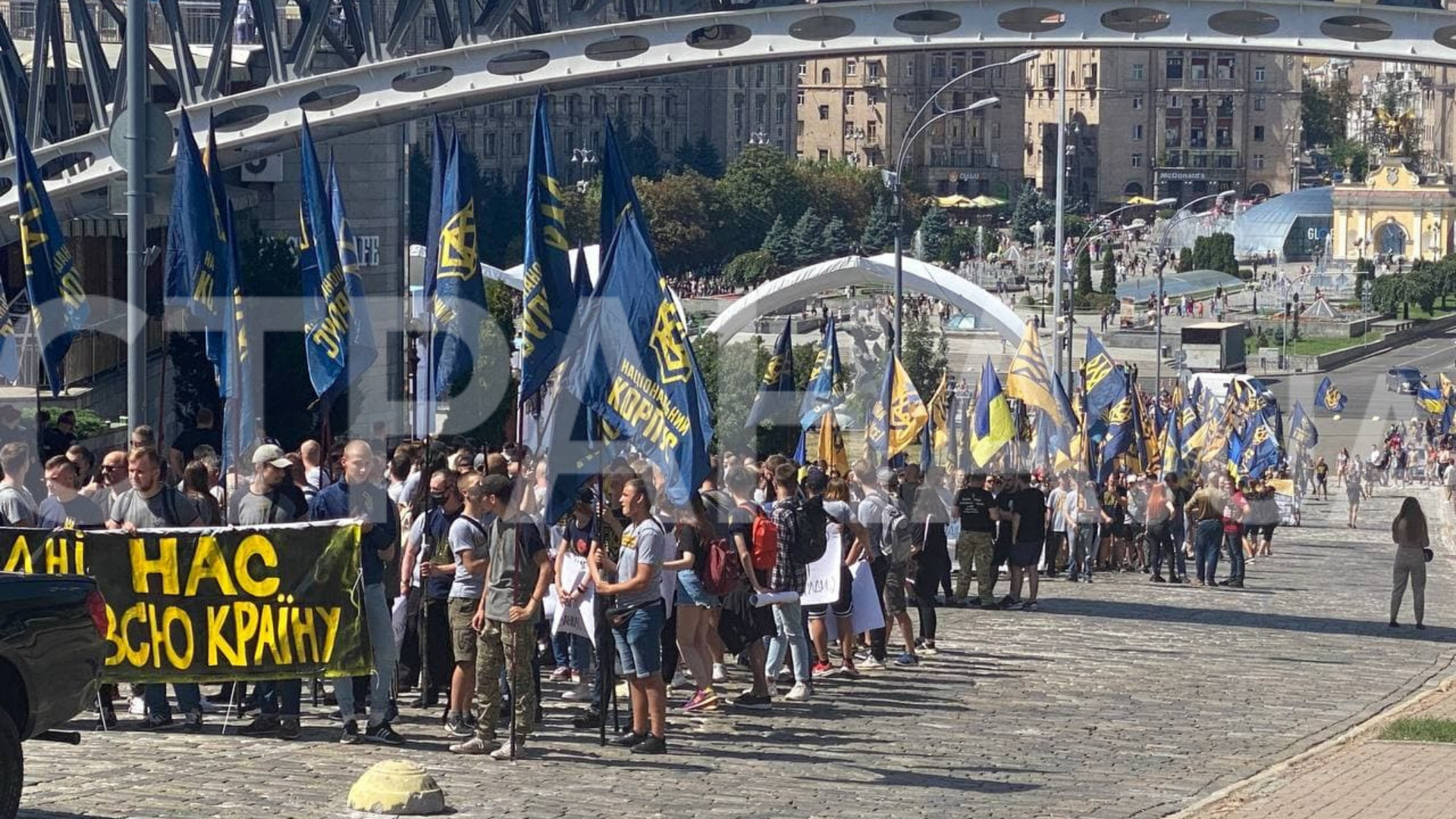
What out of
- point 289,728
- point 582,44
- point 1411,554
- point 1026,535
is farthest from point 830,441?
point 289,728

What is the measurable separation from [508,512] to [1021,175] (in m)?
187

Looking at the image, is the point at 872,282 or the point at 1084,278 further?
the point at 1084,278

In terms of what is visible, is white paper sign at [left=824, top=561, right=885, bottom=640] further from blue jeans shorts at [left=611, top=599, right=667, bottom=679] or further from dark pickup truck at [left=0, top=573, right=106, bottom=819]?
dark pickup truck at [left=0, top=573, right=106, bottom=819]

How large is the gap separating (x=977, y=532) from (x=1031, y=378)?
9257 millimetres

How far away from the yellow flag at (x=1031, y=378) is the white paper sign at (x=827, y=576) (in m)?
14.3

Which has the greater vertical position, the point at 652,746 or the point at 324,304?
the point at 324,304

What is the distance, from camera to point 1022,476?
2380 centimetres

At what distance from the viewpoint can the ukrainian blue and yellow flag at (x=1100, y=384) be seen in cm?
3834

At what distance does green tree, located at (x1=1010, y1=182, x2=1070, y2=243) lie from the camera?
165625mm

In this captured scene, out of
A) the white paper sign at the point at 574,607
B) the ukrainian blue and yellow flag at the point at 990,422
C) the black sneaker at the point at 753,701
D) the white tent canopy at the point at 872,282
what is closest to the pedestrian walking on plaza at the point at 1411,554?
the ukrainian blue and yellow flag at the point at 990,422

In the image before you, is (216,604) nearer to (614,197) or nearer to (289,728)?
(289,728)

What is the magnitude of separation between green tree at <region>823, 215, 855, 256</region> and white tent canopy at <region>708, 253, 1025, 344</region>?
82.0m

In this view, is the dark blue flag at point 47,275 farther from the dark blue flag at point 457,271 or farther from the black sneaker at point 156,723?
the black sneaker at point 156,723

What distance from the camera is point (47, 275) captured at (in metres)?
20.4
